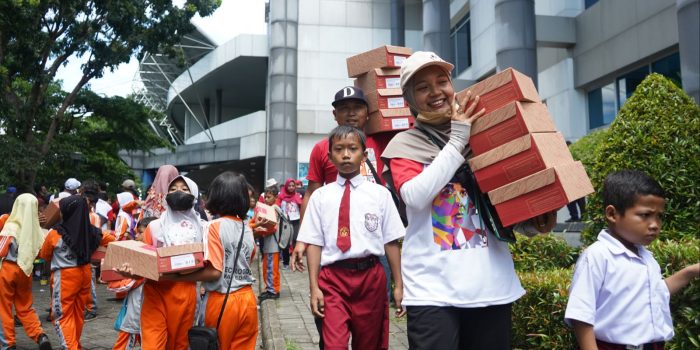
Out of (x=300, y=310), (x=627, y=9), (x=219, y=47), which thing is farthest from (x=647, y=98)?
(x=219, y=47)

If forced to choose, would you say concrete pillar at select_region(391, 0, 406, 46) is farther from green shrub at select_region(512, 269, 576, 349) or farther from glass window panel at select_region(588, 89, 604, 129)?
green shrub at select_region(512, 269, 576, 349)

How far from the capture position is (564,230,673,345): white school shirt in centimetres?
247

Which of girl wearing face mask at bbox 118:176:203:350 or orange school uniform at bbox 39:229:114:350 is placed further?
orange school uniform at bbox 39:229:114:350

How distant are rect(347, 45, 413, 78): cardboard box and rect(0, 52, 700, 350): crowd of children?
284 mm

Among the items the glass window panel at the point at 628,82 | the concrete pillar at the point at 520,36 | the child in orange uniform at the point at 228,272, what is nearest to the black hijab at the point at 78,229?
the child in orange uniform at the point at 228,272

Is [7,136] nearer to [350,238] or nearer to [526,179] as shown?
[350,238]

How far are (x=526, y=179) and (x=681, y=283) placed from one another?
0.99m

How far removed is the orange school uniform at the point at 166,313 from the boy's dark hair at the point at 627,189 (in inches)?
117

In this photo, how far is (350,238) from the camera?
3.43 m

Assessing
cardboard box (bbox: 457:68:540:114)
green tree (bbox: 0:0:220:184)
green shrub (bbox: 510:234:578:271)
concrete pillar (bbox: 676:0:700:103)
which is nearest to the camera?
cardboard box (bbox: 457:68:540:114)

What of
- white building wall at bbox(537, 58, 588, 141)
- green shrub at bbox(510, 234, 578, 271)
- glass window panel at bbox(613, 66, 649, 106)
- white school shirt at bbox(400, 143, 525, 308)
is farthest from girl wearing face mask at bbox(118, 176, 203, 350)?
white building wall at bbox(537, 58, 588, 141)

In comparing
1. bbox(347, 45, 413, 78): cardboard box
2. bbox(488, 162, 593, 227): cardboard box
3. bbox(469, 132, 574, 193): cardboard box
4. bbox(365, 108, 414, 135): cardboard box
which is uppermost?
bbox(347, 45, 413, 78): cardboard box

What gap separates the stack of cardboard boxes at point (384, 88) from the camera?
156 inches

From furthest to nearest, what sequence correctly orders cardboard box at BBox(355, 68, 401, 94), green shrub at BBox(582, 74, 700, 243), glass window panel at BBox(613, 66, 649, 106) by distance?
glass window panel at BBox(613, 66, 649, 106) < green shrub at BBox(582, 74, 700, 243) < cardboard box at BBox(355, 68, 401, 94)
